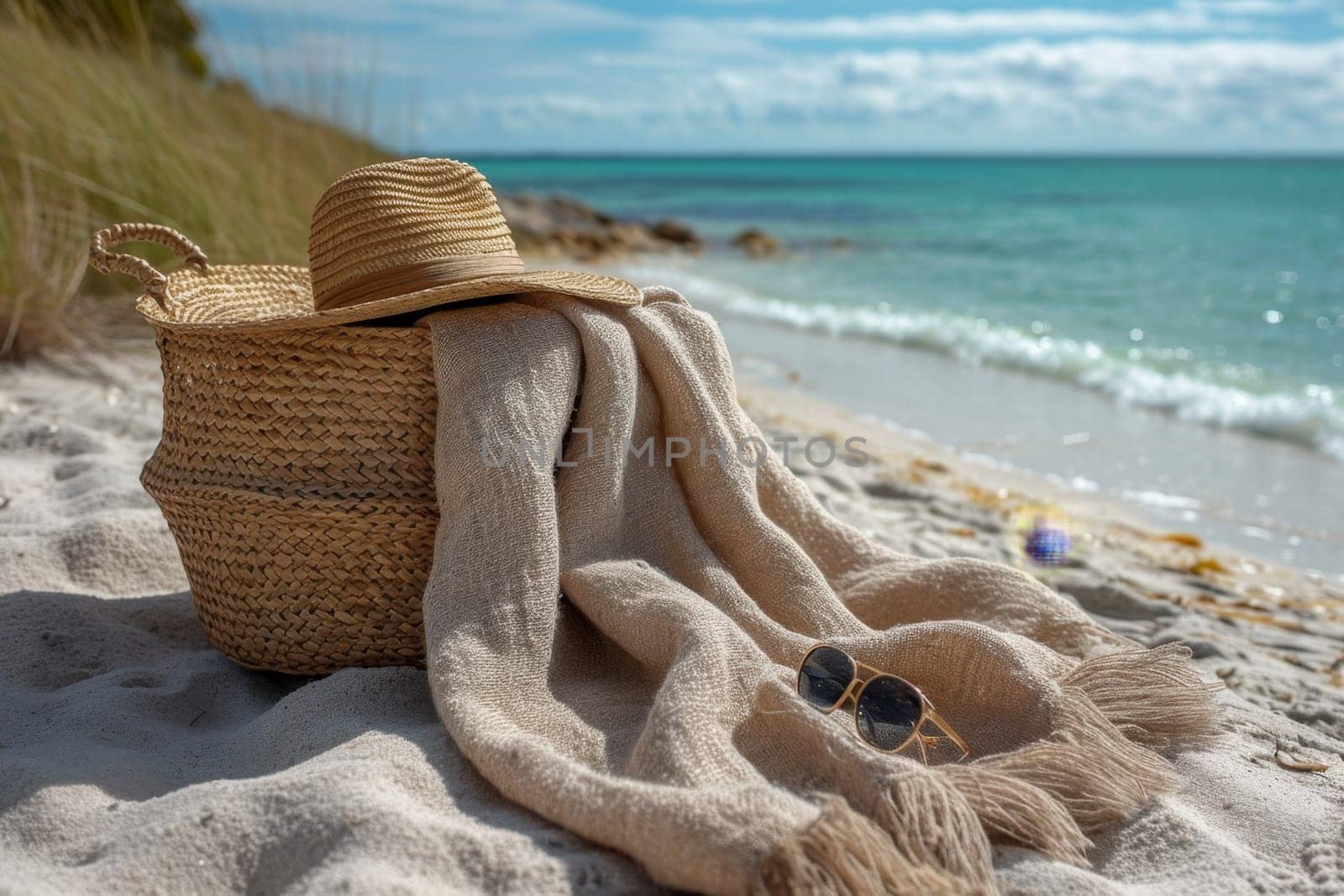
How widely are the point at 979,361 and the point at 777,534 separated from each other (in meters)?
4.81

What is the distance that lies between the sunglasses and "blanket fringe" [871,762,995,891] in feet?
0.71

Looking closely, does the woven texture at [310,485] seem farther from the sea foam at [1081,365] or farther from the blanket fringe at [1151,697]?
the sea foam at [1081,365]

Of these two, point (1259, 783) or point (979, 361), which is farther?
point (979, 361)

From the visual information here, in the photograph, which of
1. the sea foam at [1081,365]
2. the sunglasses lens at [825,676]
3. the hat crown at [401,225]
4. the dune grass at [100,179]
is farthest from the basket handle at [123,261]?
the sea foam at [1081,365]

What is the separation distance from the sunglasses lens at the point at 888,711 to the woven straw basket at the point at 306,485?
0.87 metres

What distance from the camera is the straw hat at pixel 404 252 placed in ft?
6.95

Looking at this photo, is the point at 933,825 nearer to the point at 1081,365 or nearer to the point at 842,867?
the point at 842,867

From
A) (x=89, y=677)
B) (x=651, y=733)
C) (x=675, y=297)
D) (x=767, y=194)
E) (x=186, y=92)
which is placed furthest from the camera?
(x=767, y=194)

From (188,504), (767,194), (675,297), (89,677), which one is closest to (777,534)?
(675,297)

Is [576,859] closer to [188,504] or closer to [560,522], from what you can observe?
[560,522]

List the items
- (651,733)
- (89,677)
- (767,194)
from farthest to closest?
(767,194) → (89,677) → (651,733)

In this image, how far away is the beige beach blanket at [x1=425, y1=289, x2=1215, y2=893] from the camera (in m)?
1.41

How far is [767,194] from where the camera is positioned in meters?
33.9

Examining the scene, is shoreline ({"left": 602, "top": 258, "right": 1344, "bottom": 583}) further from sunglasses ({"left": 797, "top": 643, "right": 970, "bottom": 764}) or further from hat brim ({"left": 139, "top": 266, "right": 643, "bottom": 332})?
hat brim ({"left": 139, "top": 266, "right": 643, "bottom": 332})
